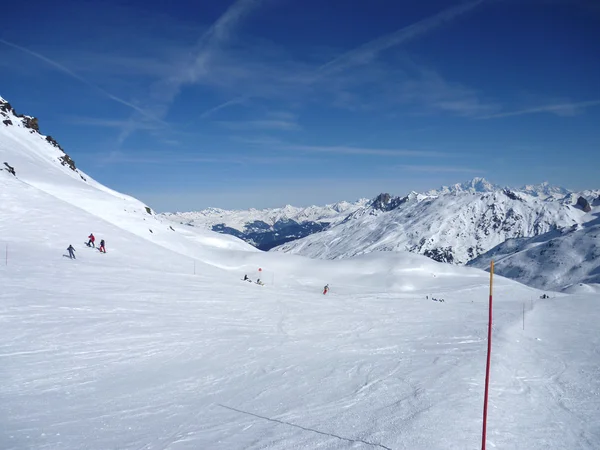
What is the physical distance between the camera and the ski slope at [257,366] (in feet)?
31.1

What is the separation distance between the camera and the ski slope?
9.47 m

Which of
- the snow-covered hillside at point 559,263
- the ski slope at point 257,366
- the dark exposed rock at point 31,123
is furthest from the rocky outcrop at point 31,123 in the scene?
the snow-covered hillside at point 559,263

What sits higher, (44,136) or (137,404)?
(44,136)

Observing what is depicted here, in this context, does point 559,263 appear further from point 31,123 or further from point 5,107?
point 5,107

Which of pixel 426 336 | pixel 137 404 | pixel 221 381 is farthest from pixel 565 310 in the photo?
pixel 137 404

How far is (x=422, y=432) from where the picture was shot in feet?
31.5

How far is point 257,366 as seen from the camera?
13992mm

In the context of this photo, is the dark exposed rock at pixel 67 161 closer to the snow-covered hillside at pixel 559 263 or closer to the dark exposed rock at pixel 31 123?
the dark exposed rock at pixel 31 123

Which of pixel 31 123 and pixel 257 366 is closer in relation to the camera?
pixel 257 366

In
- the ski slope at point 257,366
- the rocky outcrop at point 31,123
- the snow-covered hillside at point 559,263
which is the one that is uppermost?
the rocky outcrop at point 31,123

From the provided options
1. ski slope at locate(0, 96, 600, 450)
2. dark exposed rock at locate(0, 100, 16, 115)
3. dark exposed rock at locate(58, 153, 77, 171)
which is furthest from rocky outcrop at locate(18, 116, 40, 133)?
ski slope at locate(0, 96, 600, 450)

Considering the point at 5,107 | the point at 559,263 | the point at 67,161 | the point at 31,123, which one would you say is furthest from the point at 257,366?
the point at 559,263

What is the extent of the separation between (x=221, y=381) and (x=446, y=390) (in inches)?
296

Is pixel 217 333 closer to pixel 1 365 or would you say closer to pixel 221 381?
pixel 221 381
